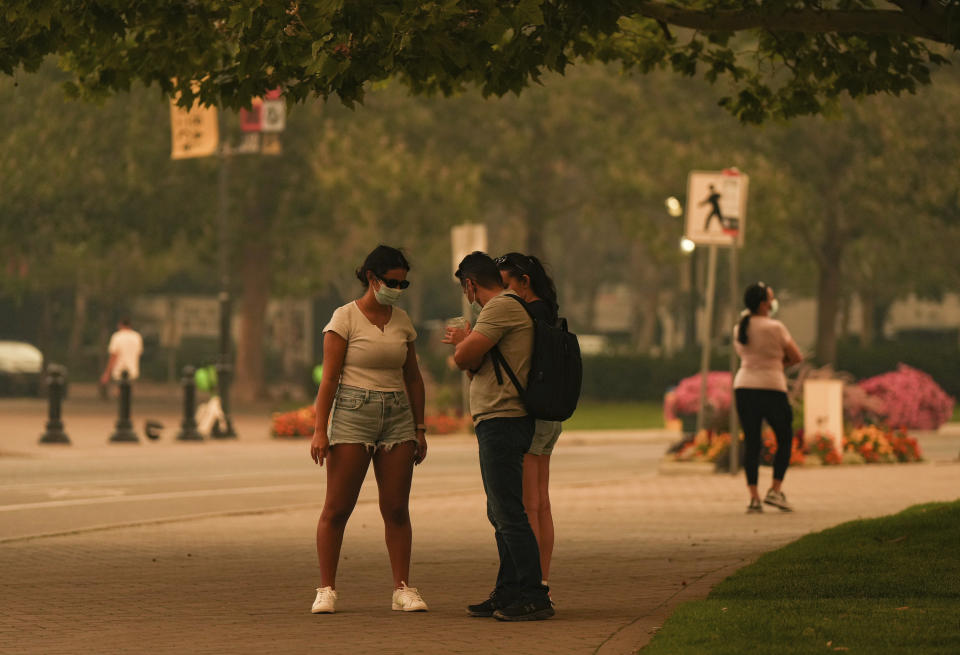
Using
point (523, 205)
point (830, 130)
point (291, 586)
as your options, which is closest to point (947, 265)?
point (830, 130)

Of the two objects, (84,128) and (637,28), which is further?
(84,128)

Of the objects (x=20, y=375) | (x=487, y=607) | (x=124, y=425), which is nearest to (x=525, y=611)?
(x=487, y=607)

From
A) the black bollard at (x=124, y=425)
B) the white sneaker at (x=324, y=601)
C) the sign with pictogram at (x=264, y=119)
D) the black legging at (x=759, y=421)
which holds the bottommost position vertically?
the black bollard at (x=124, y=425)

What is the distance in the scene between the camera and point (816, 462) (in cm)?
2033

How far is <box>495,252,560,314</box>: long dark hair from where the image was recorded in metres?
9.09

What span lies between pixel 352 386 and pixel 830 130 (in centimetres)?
3852

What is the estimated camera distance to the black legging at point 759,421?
14.6m

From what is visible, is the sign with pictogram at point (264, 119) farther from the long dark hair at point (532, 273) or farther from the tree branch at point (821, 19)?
the long dark hair at point (532, 273)

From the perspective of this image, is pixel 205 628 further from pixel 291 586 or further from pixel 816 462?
pixel 816 462

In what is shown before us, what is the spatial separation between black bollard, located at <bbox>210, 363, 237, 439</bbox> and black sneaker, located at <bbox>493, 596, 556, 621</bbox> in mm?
20772

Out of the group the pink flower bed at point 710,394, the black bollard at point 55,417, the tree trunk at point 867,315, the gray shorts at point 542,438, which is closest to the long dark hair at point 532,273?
the gray shorts at point 542,438

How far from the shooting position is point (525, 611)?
8570 millimetres

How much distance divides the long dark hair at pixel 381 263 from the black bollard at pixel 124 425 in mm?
18984

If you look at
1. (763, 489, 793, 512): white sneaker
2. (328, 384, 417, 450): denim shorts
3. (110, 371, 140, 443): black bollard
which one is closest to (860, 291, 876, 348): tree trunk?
(110, 371, 140, 443): black bollard
